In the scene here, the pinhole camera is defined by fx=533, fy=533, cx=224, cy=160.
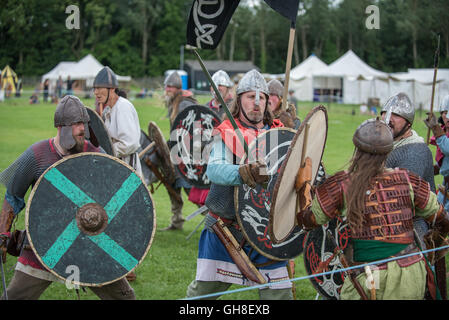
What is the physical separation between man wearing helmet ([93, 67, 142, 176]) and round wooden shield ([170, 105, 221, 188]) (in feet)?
3.39

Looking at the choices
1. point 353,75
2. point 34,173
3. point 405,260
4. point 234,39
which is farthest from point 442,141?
point 234,39

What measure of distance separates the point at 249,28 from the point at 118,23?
10944 mm

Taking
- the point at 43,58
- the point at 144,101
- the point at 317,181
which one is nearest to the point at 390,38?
the point at 144,101

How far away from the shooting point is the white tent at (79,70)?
29.5m

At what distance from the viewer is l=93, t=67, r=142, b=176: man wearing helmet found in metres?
4.59

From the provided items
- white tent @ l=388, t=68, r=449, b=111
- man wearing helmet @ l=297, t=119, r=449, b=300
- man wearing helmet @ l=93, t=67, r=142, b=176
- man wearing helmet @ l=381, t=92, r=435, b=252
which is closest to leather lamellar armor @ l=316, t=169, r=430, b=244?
man wearing helmet @ l=297, t=119, r=449, b=300

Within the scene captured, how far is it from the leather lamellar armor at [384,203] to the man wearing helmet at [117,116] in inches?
93.4

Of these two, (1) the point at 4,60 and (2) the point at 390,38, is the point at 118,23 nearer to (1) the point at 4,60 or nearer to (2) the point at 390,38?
(1) the point at 4,60

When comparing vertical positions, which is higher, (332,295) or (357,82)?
(357,82)

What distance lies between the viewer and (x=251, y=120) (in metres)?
3.32

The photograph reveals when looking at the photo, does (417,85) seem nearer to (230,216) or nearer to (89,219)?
(230,216)

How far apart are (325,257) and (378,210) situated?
863 millimetres

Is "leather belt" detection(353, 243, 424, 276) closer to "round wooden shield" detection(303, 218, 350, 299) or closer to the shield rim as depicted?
"round wooden shield" detection(303, 218, 350, 299)

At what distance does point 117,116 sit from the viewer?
459 centimetres
